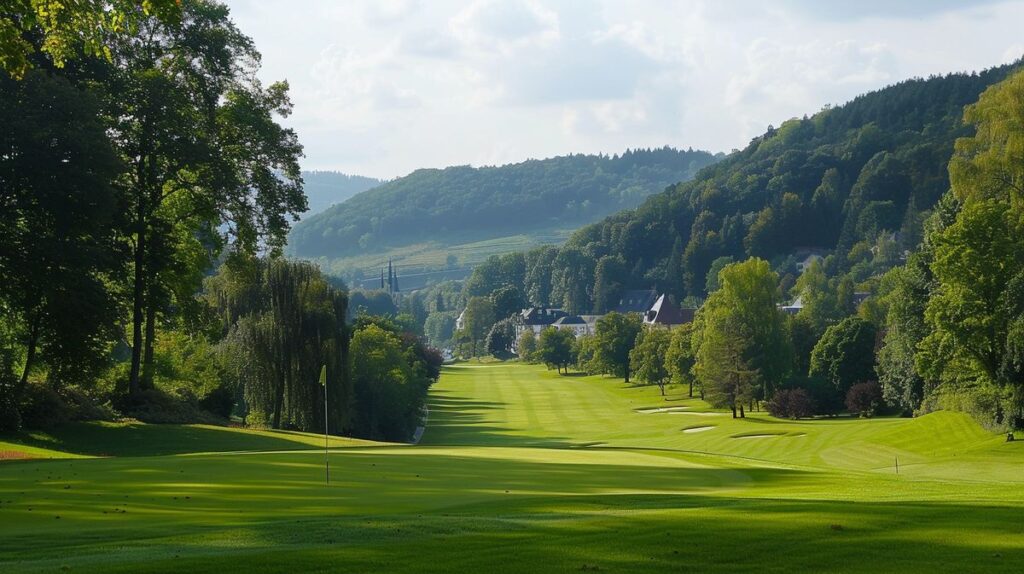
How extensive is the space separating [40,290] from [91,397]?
1177cm

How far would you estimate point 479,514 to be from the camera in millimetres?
18172

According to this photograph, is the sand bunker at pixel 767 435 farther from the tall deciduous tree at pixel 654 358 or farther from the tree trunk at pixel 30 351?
the tree trunk at pixel 30 351

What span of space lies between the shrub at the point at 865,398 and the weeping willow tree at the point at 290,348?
3903 cm

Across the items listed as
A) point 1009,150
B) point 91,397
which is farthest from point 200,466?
point 1009,150

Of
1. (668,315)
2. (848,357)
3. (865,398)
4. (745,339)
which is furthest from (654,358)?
(668,315)

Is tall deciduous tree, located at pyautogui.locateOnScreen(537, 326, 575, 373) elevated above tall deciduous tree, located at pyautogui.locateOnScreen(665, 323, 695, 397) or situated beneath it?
elevated above

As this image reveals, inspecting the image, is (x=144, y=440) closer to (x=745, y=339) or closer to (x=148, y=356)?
(x=148, y=356)

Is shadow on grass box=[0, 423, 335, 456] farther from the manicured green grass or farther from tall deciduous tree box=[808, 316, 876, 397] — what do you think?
tall deciduous tree box=[808, 316, 876, 397]

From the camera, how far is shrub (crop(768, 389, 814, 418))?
260ft

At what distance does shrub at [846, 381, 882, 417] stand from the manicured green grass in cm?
4017

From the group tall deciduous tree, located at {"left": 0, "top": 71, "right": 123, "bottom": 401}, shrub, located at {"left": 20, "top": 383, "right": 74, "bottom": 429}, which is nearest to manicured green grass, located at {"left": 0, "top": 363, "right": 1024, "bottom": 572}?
shrub, located at {"left": 20, "top": 383, "right": 74, "bottom": 429}

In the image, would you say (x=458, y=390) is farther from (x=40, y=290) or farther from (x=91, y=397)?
(x=40, y=290)

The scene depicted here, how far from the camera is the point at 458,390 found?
429 ft

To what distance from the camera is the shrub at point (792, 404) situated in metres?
79.1
